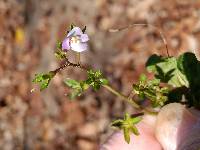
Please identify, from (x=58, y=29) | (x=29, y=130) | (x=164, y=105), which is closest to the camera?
(x=164, y=105)

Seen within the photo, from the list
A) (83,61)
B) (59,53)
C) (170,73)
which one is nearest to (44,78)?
(59,53)

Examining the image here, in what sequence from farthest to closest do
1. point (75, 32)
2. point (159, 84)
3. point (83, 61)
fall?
point (83, 61) < point (159, 84) < point (75, 32)

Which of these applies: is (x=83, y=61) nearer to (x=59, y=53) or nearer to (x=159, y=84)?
(x=159, y=84)

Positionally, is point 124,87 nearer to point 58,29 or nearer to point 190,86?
point 58,29

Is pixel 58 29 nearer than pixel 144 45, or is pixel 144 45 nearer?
pixel 144 45

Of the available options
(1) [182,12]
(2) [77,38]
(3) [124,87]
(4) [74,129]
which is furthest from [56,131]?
(2) [77,38]

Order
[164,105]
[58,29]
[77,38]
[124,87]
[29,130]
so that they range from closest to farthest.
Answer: [77,38] < [164,105] < [124,87] < [29,130] < [58,29]

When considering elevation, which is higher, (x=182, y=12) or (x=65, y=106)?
(x=182, y=12)
